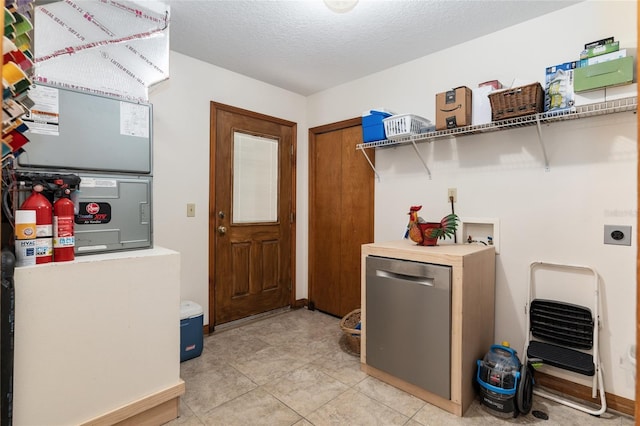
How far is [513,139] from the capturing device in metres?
2.21

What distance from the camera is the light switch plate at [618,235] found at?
183 cm

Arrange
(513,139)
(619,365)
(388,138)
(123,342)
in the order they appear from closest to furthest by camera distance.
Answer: (123,342), (619,365), (513,139), (388,138)

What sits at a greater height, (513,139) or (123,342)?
(513,139)

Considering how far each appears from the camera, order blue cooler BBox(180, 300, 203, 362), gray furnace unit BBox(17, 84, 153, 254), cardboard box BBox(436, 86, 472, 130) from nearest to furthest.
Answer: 1. gray furnace unit BBox(17, 84, 153, 254)
2. cardboard box BBox(436, 86, 472, 130)
3. blue cooler BBox(180, 300, 203, 362)

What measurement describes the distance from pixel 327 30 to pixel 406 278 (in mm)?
1806

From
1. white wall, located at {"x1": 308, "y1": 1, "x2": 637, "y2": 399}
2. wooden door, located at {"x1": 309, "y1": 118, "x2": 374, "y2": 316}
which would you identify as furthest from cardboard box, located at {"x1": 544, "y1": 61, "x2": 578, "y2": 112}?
wooden door, located at {"x1": 309, "y1": 118, "x2": 374, "y2": 316}

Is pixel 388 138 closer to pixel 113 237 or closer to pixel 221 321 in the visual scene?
pixel 113 237

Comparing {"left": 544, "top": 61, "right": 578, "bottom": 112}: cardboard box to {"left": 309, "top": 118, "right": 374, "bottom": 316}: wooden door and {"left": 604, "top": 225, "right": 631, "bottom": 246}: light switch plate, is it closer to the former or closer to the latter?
{"left": 604, "top": 225, "right": 631, "bottom": 246}: light switch plate

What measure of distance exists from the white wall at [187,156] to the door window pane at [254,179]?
320 millimetres

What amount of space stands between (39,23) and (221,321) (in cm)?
246

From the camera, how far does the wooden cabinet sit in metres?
1.78

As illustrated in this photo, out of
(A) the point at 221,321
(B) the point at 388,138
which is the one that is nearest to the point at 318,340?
(A) the point at 221,321

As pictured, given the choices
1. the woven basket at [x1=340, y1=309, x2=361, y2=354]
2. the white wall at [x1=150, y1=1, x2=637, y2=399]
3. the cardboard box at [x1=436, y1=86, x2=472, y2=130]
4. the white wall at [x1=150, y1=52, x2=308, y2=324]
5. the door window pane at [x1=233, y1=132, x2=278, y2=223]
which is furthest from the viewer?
the door window pane at [x1=233, y1=132, x2=278, y2=223]

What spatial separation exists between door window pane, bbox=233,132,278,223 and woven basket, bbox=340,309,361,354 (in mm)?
1302
